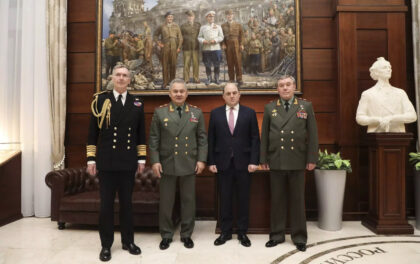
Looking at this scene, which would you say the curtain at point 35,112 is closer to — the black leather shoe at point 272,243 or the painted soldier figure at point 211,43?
the painted soldier figure at point 211,43

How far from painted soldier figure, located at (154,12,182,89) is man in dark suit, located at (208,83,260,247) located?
1.54 metres

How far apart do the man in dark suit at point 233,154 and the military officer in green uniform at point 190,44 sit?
1.41m

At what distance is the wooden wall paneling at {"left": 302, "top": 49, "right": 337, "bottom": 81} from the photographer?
4.58 metres

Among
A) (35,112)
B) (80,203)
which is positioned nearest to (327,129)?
(80,203)

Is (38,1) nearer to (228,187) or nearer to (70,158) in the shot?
(70,158)

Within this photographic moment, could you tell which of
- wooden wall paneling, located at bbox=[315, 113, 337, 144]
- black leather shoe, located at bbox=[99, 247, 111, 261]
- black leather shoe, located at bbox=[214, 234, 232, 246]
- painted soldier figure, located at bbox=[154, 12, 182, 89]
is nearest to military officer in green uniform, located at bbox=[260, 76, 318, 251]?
black leather shoe, located at bbox=[214, 234, 232, 246]

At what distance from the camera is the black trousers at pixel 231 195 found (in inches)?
130

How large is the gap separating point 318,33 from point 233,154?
2.58 meters

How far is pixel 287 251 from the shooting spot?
3078 mm

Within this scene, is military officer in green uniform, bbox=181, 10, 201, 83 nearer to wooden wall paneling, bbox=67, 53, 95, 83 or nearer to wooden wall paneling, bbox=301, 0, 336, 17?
wooden wall paneling, bbox=67, 53, 95, 83

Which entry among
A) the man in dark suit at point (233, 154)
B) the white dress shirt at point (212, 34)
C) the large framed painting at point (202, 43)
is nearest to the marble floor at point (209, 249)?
the man in dark suit at point (233, 154)

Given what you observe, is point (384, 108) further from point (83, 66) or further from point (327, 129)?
point (83, 66)

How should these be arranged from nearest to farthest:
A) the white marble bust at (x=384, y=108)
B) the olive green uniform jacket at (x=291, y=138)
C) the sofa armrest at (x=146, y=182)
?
the olive green uniform jacket at (x=291, y=138), the white marble bust at (x=384, y=108), the sofa armrest at (x=146, y=182)

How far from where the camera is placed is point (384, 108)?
12.7 ft
